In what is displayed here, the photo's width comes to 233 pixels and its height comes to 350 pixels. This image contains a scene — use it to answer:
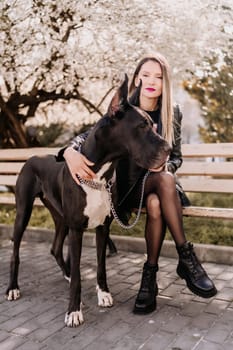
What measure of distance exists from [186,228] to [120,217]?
A: 245 cm

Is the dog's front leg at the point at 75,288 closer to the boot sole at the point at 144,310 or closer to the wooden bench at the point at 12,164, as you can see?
the boot sole at the point at 144,310

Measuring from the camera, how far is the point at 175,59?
21.4 feet

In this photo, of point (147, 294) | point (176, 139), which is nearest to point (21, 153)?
point (176, 139)

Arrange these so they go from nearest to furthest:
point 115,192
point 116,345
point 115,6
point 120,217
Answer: point 116,345, point 115,192, point 120,217, point 115,6

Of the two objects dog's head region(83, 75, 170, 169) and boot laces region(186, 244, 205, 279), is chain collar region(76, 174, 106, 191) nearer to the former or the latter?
dog's head region(83, 75, 170, 169)

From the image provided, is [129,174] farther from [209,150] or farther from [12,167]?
[12,167]

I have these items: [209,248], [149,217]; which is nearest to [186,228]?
[209,248]

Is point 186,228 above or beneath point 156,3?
beneath

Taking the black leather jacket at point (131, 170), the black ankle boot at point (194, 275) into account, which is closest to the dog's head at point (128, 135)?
the black leather jacket at point (131, 170)

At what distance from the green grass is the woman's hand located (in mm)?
2607

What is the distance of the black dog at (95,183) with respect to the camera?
109 inches

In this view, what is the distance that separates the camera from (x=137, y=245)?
5.07 metres

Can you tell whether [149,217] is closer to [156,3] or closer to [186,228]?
[186,228]

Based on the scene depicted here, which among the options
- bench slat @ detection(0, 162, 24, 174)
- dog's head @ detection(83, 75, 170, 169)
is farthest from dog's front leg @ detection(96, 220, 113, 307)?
bench slat @ detection(0, 162, 24, 174)
